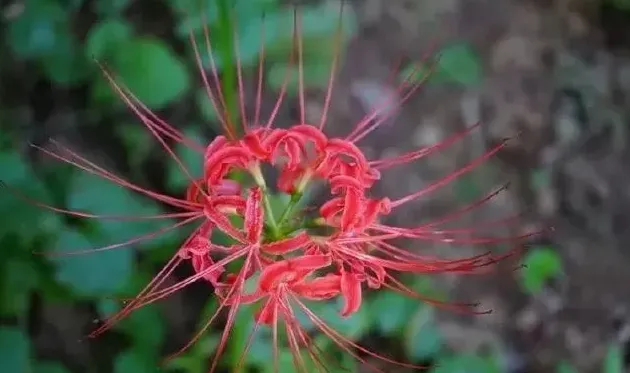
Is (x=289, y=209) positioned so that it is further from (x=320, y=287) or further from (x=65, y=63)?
(x=65, y=63)

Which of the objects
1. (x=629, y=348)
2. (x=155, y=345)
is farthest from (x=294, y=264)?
(x=629, y=348)

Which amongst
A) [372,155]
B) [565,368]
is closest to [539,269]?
[565,368]

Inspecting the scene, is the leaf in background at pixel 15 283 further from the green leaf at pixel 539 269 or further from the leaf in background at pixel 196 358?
the green leaf at pixel 539 269

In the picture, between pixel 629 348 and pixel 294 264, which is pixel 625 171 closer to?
pixel 629 348

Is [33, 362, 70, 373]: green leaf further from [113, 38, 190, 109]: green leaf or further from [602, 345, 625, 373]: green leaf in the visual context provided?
[602, 345, 625, 373]: green leaf

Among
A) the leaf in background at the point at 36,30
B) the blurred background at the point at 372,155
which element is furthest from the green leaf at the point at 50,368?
the leaf in background at the point at 36,30
